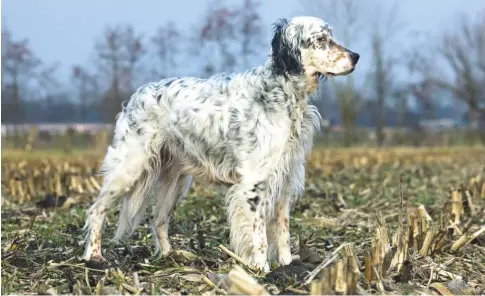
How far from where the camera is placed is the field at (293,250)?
191 inches

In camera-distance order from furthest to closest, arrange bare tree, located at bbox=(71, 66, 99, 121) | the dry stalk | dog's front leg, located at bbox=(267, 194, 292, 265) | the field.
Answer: bare tree, located at bbox=(71, 66, 99, 121) < dog's front leg, located at bbox=(267, 194, 292, 265) < the field < the dry stalk

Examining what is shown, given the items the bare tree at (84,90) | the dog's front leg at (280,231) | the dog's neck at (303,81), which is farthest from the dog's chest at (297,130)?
the bare tree at (84,90)

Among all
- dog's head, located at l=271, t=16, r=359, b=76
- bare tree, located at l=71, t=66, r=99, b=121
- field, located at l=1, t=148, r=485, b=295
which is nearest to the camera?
field, located at l=1, t=148, r=485, b=295

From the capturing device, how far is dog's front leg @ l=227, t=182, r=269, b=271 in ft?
19.2

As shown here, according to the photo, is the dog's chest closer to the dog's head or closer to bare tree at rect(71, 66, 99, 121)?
the dog's head

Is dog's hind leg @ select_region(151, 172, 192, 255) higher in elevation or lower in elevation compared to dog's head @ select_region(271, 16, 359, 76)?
lower

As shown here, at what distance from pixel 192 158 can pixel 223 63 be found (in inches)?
1388

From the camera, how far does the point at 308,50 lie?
6.04 meters

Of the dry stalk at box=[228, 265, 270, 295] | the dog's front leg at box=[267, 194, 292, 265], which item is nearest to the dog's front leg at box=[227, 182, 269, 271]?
the dog's front leg at box=[267, 194, 292, 265]

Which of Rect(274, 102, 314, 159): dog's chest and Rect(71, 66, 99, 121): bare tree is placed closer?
Rect(274, 102, 314, 159): dog's chest

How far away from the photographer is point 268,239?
6289mm

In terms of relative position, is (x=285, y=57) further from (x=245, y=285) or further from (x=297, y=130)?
(x=245, y=285)

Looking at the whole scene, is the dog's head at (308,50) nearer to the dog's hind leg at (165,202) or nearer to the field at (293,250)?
the field at (293,250)

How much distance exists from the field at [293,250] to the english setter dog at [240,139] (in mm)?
306
